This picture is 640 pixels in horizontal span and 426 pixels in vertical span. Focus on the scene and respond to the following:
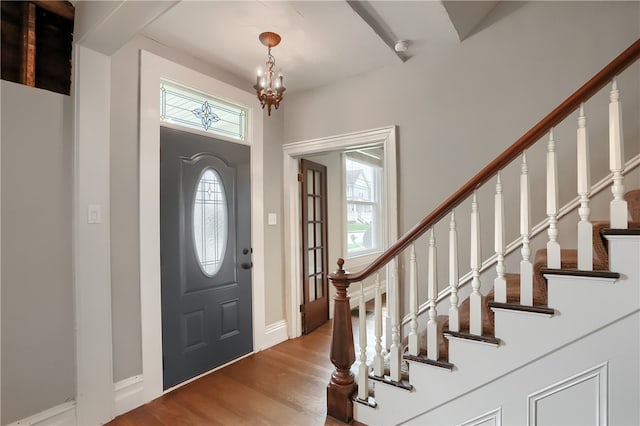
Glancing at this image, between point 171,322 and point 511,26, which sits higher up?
point 511,26

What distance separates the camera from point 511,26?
2.18 metres

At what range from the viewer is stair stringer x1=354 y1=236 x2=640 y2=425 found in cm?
125

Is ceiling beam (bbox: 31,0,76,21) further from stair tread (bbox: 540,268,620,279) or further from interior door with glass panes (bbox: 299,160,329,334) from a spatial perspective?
stair tread (bbox: 540,268,620,279)

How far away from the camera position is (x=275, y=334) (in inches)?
122

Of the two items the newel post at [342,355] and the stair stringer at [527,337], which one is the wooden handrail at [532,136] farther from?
the stair stringer at [527,337]

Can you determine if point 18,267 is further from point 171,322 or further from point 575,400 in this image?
point 575,400

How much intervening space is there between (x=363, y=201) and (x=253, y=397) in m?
3.57

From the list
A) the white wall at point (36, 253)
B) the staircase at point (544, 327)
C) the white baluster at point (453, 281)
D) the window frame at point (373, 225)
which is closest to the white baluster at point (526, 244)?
the staircase at point (544, 327)

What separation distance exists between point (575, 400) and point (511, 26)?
234 centimetres

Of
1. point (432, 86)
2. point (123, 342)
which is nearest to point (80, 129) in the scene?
point (123, 342)

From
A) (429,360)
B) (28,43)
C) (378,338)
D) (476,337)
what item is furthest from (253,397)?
(28,43)

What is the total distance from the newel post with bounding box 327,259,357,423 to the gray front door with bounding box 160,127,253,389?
1167 millimetres

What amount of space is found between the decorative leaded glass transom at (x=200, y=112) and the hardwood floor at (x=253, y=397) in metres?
2.05

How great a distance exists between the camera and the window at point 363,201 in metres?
4.81
